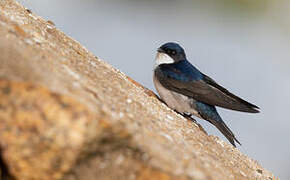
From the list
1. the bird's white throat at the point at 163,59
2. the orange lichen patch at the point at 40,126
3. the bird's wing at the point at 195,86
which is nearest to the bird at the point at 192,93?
the bird's wing at the point at 195,86

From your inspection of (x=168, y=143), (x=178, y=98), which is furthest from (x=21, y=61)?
(x=178, y=98)

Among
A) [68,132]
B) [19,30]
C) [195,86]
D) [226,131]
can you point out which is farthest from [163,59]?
[68,132]

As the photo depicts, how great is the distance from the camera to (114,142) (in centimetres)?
192

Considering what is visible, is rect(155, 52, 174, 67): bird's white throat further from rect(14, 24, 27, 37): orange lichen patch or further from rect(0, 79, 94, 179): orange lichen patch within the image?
rect(0, 79, 94, 179): orange lichen patch

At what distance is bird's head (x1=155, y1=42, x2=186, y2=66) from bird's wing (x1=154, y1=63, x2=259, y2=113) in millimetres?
169

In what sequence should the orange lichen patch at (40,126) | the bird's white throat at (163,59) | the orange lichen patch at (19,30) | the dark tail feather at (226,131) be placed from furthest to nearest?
the bird's white throat at (163,59)
the dark tail feather at (226,131)
the orange lichen patch at (19,30)
the orange lichen patch at (40,126)

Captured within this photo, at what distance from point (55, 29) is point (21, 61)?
46.1 inches

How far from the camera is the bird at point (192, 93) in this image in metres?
3.81

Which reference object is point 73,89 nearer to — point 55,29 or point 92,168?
point 92,168

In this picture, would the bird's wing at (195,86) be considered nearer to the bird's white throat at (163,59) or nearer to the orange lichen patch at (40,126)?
the bird's white throat at (163,59)

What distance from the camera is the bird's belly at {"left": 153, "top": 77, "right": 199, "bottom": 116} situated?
3.79 metres

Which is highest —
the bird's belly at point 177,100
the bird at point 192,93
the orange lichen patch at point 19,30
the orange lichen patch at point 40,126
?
the bird at point 192,93

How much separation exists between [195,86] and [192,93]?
0.06 m

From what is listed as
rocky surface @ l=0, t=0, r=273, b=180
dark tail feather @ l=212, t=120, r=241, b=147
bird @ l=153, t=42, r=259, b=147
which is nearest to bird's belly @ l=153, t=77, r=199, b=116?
bird @ l=153, t=42, r=259, b=147
